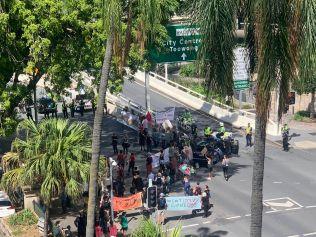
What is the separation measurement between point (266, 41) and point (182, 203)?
16159mm

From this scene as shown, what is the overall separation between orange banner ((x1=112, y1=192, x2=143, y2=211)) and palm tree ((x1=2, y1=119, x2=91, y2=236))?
356cm

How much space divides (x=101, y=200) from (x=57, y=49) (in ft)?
22.9

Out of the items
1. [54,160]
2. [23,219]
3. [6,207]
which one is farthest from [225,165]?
[54,160]

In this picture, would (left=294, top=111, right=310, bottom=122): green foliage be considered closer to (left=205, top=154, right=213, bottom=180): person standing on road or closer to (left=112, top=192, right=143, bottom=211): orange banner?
(left=205, top=154, right=213, bottom=180): person standing on road

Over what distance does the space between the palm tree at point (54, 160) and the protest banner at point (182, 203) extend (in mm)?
4933

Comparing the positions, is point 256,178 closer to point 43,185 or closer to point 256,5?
point 256,5

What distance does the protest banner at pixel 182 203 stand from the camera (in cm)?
2678

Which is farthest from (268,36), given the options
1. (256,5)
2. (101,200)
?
(101,200)

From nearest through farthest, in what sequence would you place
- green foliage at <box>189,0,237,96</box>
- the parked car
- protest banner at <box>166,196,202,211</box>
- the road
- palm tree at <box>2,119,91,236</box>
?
1. green foliage at <box>189,0,237,96</box>
2. palm tree at <box>2,119,91,236</box>
3. the road
4. protest banner at <box>166,196,202,211</box>
5. the parked car

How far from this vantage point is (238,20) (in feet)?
41.4

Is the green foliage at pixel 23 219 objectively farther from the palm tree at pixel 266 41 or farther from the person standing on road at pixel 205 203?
the palm tree at pixel 266 41

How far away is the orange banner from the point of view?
2662 cm

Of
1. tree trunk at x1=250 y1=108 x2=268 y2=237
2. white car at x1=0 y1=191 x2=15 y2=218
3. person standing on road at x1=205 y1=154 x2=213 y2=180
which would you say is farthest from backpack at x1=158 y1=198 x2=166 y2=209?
tree trunk at x1=250 y1=108 x2=268 y2=237

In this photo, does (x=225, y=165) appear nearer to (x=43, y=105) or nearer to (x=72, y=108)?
(x=72, y=108)
